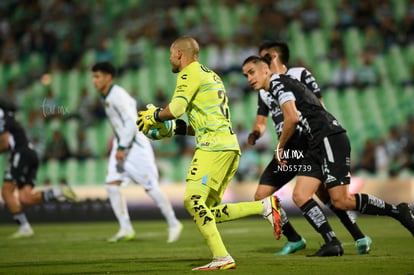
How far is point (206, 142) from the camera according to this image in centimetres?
835

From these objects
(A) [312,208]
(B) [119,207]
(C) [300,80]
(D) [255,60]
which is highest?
(D) [255,60]

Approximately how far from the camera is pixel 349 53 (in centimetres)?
2431

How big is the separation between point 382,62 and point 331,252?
1567 centimetres

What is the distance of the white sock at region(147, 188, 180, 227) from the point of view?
13.1 metres

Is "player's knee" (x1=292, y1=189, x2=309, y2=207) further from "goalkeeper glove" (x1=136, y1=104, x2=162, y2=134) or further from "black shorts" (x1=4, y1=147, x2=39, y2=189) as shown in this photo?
"black shorts" (x1=4, y1=147, x2=39, y2=189)

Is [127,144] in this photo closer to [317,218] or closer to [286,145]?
[286,145]

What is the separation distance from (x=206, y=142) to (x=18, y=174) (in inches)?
303

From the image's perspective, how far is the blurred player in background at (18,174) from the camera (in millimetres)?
15031

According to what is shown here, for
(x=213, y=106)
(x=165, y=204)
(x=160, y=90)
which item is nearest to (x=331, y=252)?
(x=213, y=106)

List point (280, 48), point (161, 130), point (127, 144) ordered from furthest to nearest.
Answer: point (127, 144) < point (280, 48) < point (161, 130)

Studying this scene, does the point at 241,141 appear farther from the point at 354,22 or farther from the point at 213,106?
the point at 213,106

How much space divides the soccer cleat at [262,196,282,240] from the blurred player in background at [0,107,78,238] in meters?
7.52

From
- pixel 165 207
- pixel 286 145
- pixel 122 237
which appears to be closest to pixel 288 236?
pixel 286 145

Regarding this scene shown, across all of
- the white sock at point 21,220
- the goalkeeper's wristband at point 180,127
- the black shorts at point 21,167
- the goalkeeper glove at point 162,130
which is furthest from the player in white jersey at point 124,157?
the goalkeeper glove at point 162,130
